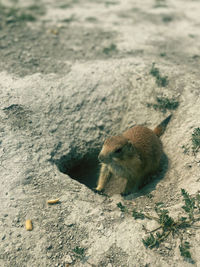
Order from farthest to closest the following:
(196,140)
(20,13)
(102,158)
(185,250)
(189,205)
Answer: (20,13)
(196,140)
(102,158)
(189,205)
(185,250)

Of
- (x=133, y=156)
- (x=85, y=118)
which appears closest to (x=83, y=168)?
(x=85, y=118)

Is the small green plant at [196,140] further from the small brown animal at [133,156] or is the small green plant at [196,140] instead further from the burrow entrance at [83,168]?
the burrow entrance at [83,168]

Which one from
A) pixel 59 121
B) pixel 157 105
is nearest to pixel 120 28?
pixel 157 105

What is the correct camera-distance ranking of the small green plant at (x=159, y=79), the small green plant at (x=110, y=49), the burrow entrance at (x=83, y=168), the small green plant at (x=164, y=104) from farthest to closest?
the small green plant at (x=110, y=49), the small green plant at (x=159, y=79), the small green plant at (x=164, y=104), the burrow entrance at (x=83, y=168)

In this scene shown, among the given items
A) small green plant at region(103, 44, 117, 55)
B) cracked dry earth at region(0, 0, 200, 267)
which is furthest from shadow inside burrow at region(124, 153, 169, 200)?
small green plant at region(103, 44, 117, 55)

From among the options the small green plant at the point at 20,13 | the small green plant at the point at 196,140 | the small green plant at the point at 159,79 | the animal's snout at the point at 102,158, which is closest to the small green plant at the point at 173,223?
the animal's snout at the point at 102,158

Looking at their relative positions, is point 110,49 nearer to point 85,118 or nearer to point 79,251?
point 85,118

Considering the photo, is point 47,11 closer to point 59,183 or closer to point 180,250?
point 59,183
